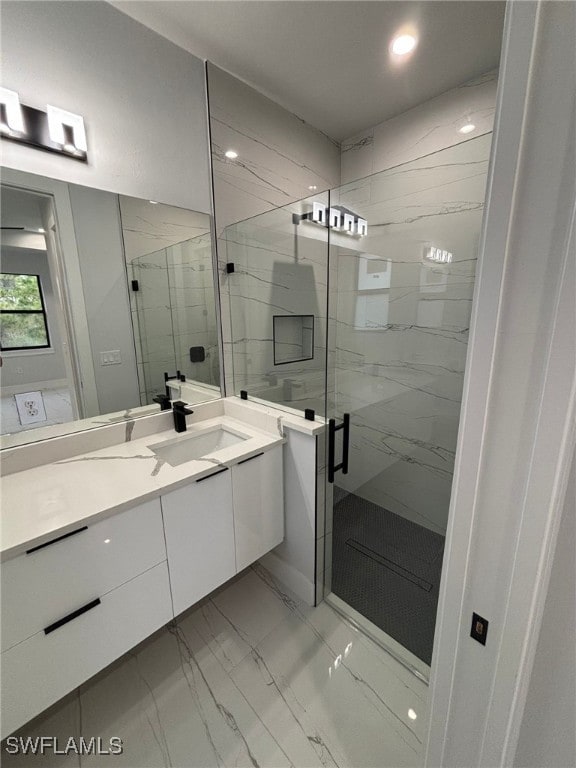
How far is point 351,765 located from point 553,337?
5.30 feet

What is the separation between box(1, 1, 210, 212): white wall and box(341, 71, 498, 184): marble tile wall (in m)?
1.16

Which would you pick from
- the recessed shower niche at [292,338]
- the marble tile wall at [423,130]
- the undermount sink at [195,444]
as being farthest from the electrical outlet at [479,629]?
the marble tile wall at [423,130]

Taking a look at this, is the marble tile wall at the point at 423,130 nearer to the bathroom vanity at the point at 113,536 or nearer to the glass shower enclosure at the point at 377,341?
the glass shower enclosure at the point at 377,341

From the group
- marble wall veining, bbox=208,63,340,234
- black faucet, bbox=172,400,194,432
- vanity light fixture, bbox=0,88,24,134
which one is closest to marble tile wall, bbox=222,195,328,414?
marble wall veining, bbox=208,63,340,234

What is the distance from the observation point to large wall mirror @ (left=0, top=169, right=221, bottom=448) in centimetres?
127

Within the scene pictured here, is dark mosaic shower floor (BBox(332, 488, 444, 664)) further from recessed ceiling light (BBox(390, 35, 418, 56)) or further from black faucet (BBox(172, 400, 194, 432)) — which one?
recessed ceiling light (BBox(390, 35, 418, 56))

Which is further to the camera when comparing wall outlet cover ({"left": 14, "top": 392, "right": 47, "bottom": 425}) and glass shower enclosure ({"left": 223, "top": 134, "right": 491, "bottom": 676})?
glass shower enclosure ({"left": 223, "top": 134, "right": 491, "bottom": 676})

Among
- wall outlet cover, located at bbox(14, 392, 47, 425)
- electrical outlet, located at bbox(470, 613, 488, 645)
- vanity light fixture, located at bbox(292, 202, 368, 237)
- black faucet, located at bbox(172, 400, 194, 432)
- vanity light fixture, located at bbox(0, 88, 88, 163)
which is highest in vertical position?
vanity light fixture, located at bbox(0, 88, 88, 163)

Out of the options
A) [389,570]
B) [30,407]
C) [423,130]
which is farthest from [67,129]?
Answer: [389,570]

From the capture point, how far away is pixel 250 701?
1316 mm

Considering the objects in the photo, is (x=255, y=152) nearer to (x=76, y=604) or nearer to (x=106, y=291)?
(x=106, y=291)

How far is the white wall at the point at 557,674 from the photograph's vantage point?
532 millimetres

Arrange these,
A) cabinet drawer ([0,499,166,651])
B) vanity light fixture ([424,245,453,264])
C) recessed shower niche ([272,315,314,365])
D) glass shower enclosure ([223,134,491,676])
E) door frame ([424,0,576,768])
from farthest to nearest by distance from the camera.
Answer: recessed shower niche ([272,315,314,365]), vanity light fixture ([424,245,453,264]), glass shower enclosure ([223,134,491,676]), cabinet drawer ([0,499,166,651]), door frame ([424,0,576,768])

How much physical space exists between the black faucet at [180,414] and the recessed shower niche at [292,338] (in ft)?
2.47
